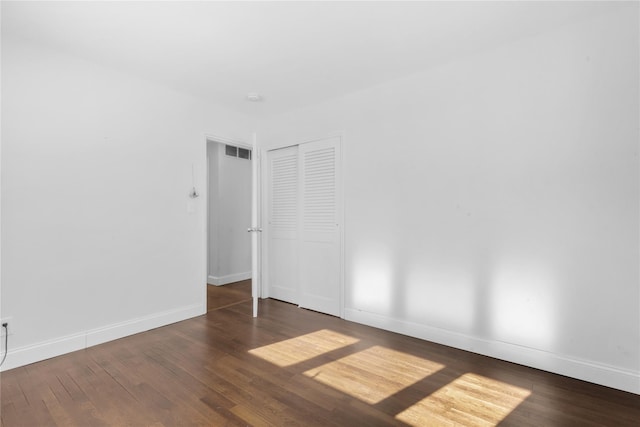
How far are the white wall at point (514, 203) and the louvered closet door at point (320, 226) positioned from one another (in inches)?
12.7

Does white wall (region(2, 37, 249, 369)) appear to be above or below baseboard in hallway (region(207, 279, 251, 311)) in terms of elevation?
above

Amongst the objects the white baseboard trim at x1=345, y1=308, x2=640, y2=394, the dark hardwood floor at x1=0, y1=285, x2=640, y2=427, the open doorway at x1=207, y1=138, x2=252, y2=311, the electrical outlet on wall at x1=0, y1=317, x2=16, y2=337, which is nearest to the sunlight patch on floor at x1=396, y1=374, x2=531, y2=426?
the dark hardwood floor at x1=0, y1=285, x2=640, y2=427

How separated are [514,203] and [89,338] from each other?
3.82 metres

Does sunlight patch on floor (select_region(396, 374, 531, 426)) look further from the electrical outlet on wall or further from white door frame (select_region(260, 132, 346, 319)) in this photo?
the electrical outlet on wall

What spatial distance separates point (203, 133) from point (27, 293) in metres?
2.26

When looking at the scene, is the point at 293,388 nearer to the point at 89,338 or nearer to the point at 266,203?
the point at 89,338

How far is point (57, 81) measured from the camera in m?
2.71

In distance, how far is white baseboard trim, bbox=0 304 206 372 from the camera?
8.16ft

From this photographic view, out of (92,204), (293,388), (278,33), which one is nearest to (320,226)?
(293,388)

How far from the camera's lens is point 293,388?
84.5 inches

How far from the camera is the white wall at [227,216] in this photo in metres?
5.31

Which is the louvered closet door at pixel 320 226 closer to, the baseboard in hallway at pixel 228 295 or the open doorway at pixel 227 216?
the baseboard in hallway at pixel 228 295

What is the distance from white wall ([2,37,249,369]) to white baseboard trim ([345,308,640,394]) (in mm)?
2346

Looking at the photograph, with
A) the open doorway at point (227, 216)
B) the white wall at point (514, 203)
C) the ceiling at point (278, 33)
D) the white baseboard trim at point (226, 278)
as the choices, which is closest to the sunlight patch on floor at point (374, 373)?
the white wall at point (514, 203)
